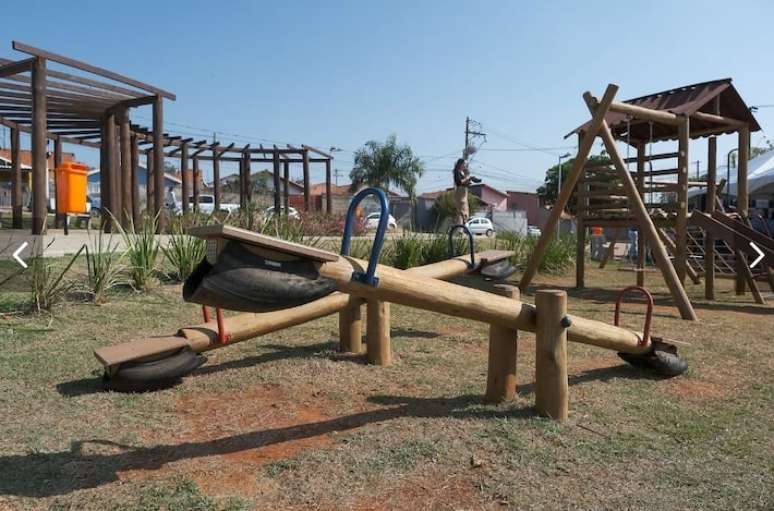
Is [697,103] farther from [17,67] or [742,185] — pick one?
[17,67]

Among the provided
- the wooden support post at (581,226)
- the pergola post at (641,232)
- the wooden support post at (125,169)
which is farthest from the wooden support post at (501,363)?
the wooden support post at (125,169)

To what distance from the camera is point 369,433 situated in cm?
309

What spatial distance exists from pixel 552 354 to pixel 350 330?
1863 millimetres

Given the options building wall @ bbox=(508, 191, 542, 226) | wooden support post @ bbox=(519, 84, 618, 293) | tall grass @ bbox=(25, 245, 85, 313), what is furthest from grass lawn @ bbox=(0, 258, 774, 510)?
building wall @ bbox=(508, 191, 542, 226)

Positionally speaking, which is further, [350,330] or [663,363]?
[350,330]

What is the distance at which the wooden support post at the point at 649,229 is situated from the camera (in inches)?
251

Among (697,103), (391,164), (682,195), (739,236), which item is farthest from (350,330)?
(391,164)

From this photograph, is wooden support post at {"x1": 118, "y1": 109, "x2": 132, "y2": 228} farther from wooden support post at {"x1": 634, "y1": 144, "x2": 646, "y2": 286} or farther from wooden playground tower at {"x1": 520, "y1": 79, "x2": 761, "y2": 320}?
wooden support post at {"x1": 634, "y1": 144, "x2": 646, "y2": 286}

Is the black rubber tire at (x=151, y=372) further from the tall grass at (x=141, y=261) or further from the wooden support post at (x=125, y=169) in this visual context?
the wooden support post at (x=125, y=169)

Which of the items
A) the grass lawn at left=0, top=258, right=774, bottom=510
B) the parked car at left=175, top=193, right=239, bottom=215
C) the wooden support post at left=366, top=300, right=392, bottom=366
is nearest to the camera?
the grass lawn at left=0, top=258, right=774, bottom=510

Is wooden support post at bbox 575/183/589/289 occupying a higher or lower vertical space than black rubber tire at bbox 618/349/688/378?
higher

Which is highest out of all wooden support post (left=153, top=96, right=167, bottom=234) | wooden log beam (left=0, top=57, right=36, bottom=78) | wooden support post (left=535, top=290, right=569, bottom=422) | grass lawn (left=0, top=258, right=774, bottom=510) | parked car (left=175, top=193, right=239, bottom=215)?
wooden log beam (left=0, top=57, right=36, bottom=78)

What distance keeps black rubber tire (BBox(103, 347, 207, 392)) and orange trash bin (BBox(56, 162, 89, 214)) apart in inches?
293

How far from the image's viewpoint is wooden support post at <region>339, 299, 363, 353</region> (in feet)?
15.6
